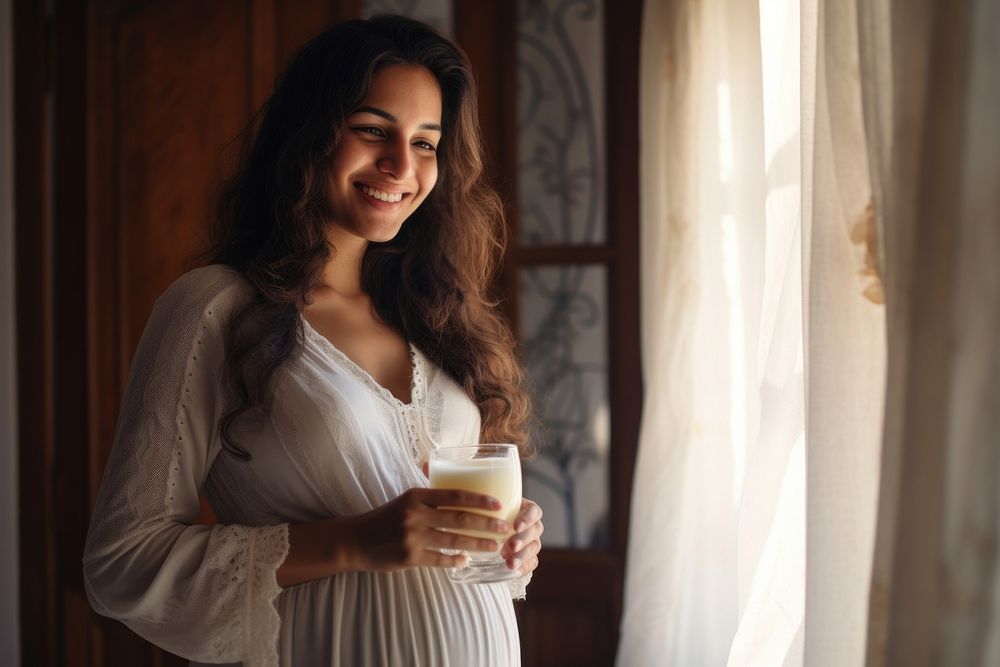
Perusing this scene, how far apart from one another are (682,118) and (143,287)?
1530mm

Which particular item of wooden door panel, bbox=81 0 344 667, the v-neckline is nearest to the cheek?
the v-neckline

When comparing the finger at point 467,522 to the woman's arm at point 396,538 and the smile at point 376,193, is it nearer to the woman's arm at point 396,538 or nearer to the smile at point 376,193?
the woman's arm at point 396,538

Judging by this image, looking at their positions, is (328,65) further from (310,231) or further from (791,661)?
(791,661)

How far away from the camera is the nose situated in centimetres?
140

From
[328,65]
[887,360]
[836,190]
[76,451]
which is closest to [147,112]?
[76,451]

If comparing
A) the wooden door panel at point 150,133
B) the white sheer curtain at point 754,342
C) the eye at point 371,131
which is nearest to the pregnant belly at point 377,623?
the white sheer curtain at point 754,342

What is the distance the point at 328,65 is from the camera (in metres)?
1.42

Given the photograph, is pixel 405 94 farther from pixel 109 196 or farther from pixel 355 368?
pixel 109 196

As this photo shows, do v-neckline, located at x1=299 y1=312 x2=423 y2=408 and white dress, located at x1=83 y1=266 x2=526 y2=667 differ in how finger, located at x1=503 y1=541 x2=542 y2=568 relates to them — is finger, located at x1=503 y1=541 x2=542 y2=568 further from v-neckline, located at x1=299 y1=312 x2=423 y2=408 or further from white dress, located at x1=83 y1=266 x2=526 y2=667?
v-neckline, located at x1=299 y1=312 x2=423 y2=408

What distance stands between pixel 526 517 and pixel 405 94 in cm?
72

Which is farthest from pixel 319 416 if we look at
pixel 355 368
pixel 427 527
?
pixel 427 527

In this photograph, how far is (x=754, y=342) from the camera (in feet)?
5.84

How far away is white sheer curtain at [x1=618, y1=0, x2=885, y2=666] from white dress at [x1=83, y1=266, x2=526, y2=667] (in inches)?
19.8

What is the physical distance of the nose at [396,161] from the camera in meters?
1.40
